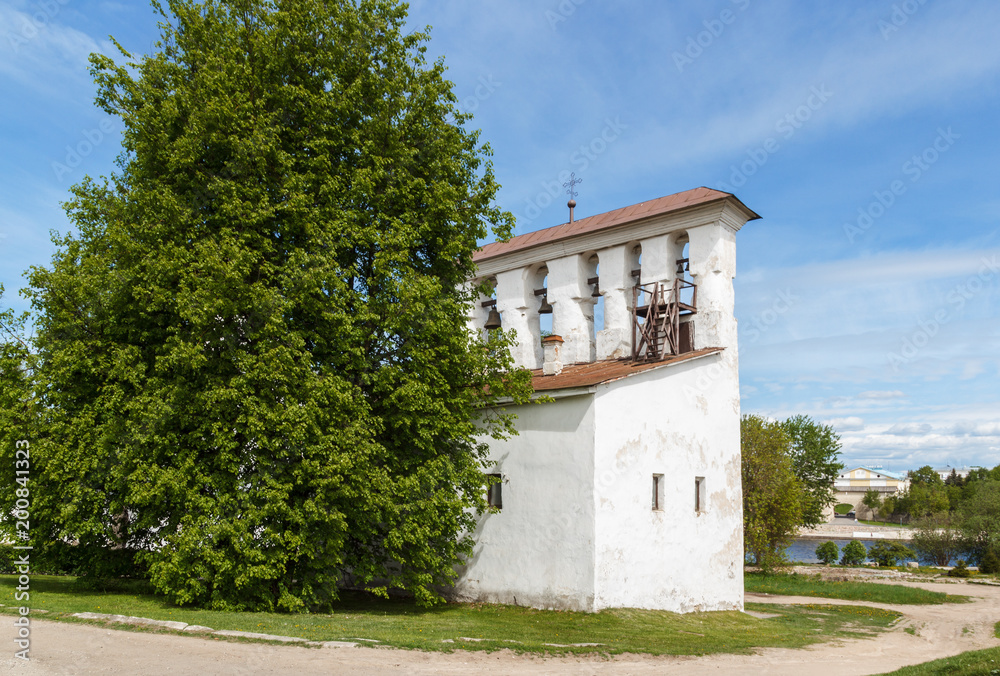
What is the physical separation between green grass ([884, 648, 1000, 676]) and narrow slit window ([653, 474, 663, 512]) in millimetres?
6541

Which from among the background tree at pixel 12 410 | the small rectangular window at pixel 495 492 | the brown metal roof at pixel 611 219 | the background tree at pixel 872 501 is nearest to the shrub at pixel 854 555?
the brown metal roof at pixel 611 219

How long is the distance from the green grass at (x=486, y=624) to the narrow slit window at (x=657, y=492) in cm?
231

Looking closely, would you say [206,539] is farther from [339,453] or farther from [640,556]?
[640,556]

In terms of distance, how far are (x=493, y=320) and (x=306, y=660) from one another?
15.0 m

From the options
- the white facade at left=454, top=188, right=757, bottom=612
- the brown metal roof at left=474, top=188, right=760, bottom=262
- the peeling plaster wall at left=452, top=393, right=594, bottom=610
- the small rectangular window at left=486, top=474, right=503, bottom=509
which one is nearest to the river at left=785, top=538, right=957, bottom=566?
the white facade at left=454, top=188, right=757, bottom=612

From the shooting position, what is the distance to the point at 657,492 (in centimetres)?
1633

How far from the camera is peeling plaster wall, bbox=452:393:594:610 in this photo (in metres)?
14.7

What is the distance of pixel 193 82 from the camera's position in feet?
42.4

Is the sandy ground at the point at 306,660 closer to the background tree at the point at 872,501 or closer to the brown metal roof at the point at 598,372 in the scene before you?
the brown metal roof at the point at 598,372

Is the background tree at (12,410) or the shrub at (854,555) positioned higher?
the background tree at (12,410)

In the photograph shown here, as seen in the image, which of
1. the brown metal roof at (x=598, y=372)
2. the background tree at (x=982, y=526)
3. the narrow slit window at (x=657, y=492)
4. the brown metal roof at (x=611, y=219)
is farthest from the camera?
the background tree at (x=982, y=526)

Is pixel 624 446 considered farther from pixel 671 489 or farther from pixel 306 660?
pixel 306 660

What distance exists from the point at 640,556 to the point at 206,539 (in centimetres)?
898

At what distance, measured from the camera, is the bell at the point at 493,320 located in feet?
72.7
